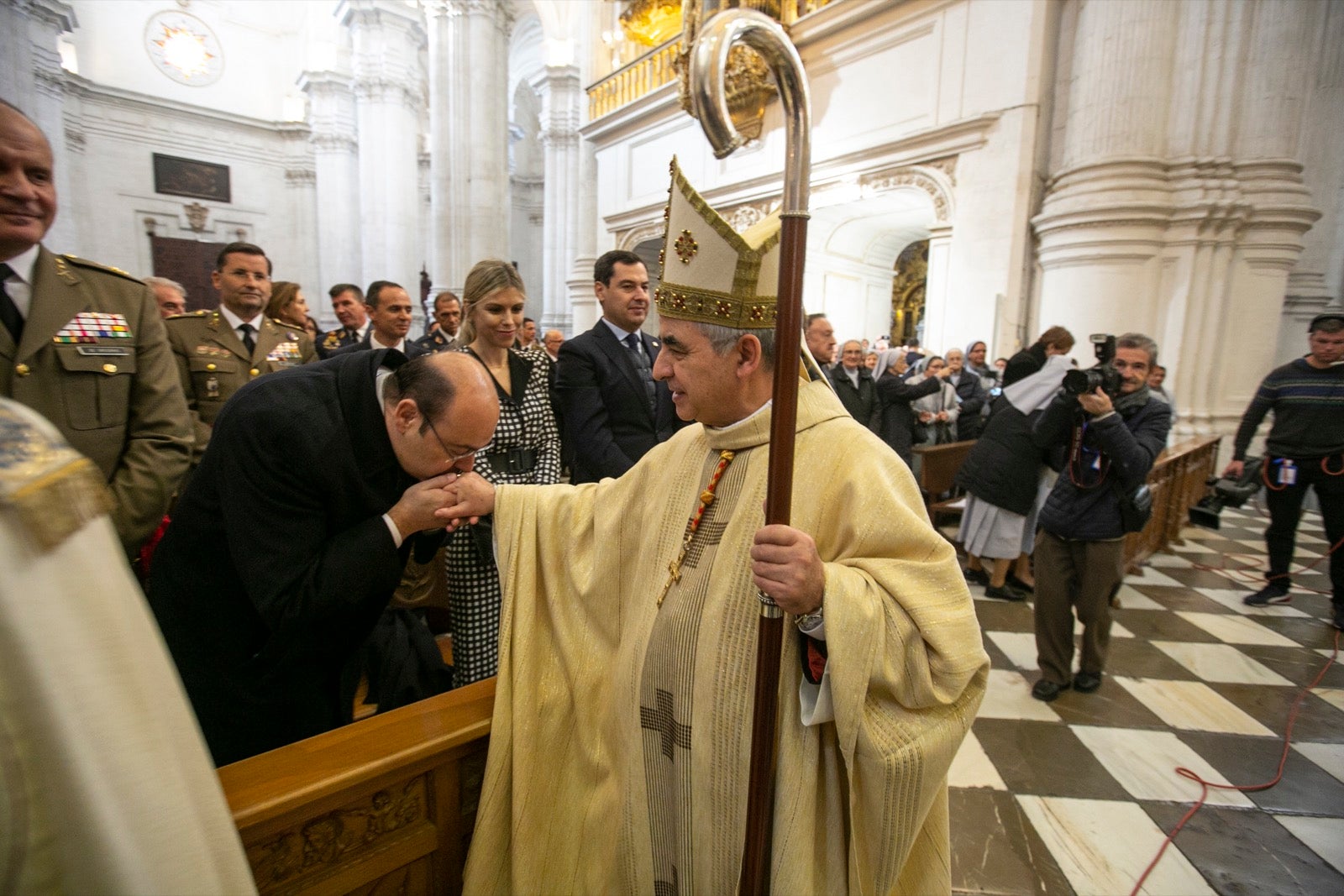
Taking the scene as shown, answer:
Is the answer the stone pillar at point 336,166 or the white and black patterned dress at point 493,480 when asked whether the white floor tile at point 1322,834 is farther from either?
A: the stone pillar at point 336,166

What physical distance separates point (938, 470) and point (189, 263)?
2297 cm

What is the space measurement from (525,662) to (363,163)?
1705 cm

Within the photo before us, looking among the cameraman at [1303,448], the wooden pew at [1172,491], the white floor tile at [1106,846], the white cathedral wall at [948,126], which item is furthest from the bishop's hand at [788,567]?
the white cathedral wall at [948,126]

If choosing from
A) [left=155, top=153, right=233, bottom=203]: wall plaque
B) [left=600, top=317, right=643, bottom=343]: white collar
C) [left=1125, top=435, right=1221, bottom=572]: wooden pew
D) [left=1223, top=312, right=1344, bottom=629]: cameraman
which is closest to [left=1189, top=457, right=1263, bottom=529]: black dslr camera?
[left=1223, top=312, right=1344, bottom=629]: cameraman

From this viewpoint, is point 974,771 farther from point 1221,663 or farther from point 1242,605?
point 1242,605

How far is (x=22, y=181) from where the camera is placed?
1.41 m

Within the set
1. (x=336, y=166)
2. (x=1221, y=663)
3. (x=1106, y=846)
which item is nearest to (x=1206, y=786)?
(x=1106, y=846)

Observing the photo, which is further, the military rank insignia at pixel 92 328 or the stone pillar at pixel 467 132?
the stone pillar at pixel 467 132

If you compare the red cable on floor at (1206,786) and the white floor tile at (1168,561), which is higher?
the white floor tile at (1168,561)

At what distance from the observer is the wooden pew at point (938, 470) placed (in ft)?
17.1

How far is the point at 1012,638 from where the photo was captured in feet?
12.5

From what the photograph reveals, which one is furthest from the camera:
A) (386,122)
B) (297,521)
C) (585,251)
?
(386,122)

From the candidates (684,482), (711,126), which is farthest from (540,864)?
(711,126)

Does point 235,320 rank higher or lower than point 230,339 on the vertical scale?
higher
